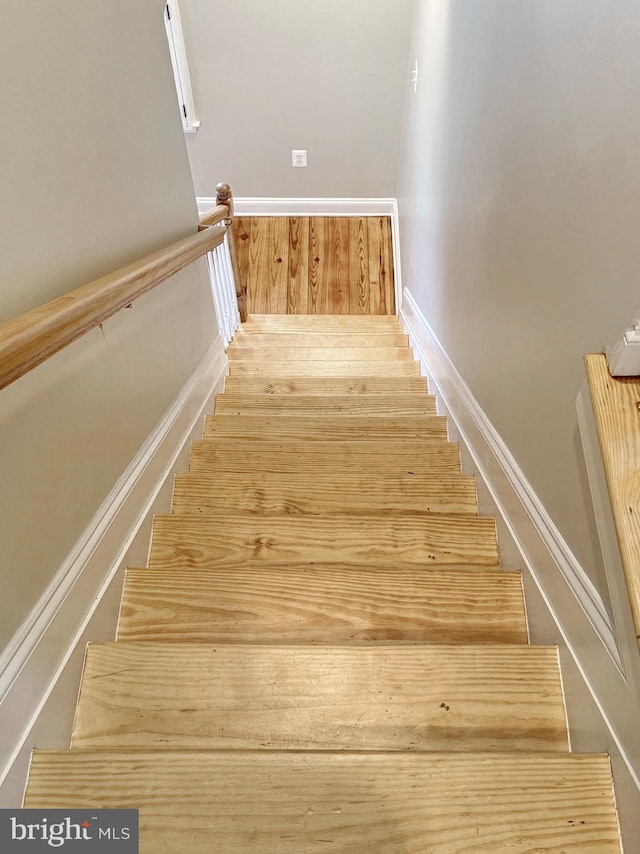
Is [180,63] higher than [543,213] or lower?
higher

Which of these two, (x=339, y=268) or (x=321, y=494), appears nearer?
(x=321, y=494)

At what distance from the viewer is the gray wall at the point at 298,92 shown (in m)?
3.46

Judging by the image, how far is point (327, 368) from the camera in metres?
2.80

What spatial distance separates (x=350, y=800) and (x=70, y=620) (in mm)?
624

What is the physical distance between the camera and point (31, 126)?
0.96 meters

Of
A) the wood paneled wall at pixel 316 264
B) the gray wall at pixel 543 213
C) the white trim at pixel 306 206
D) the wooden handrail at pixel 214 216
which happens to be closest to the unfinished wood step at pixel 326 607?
the gray wall at pixel 543 213

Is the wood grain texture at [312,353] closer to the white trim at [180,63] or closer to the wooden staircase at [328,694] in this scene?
the wooden staircase at [328,694]

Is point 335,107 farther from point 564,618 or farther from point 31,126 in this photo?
point 564,618

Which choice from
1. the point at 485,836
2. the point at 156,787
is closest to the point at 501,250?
the point at 485,836

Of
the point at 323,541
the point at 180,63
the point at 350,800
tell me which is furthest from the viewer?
the point at 180,63

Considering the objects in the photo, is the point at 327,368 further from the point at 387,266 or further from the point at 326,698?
the point at 326,698

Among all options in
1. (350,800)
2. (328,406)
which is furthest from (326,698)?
(328,406)

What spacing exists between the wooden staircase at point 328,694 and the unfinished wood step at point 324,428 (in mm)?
369

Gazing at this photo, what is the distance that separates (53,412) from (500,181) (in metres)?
1.36
